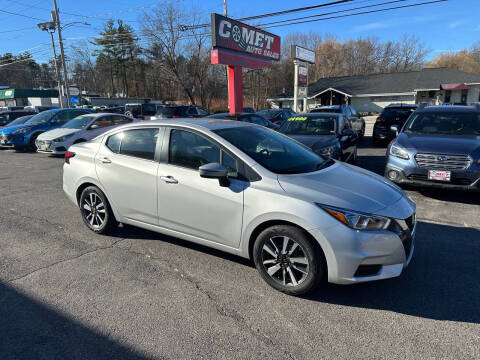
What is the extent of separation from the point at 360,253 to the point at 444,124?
5432mm

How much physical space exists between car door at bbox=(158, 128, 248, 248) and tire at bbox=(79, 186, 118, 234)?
40.6 inches

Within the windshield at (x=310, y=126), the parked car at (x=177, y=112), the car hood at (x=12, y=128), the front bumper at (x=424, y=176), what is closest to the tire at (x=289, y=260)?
the front bumper at (x=424, y=176)

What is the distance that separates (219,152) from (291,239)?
116 centimetres

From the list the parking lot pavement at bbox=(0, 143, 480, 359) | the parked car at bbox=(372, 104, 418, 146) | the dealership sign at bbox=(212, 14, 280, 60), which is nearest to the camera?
the parking lot pavement at bbox=(0, 143, 480, 359)

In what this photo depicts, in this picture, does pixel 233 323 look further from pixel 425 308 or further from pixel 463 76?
pixel 463 76

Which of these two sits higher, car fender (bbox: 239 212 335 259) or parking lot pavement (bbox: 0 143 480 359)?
car fender (bbox: 239 212 335 259)

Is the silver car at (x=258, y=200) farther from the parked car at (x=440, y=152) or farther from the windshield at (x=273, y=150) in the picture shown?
the parked car at (x=440, y=152)

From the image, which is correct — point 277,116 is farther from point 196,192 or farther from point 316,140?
point 196,192

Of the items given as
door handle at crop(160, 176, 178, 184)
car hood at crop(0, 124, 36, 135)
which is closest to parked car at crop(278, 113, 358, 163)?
door handle at crop(160, 176, 178, 184)

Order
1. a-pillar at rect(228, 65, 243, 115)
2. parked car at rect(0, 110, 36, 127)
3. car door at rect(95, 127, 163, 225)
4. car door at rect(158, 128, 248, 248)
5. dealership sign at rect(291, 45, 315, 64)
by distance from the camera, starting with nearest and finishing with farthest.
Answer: car door at rect(158, 128, 248, 248)
car door at rect(95, 127, 163, 225)
a-pillar at rect(228, 65, 243, 115)
parked car at rect(0, 110, 36, 127)
dealership sign at rect(291, 45, 315, 64)

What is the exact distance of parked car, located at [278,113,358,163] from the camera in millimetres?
7145

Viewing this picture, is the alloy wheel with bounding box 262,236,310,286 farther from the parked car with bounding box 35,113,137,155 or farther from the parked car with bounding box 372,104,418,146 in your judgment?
the parked car with bounding box 372,104,418,146

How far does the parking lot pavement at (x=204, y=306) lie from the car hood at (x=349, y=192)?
2.72 ft

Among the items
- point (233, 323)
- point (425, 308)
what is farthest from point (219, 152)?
point (425, 308)
